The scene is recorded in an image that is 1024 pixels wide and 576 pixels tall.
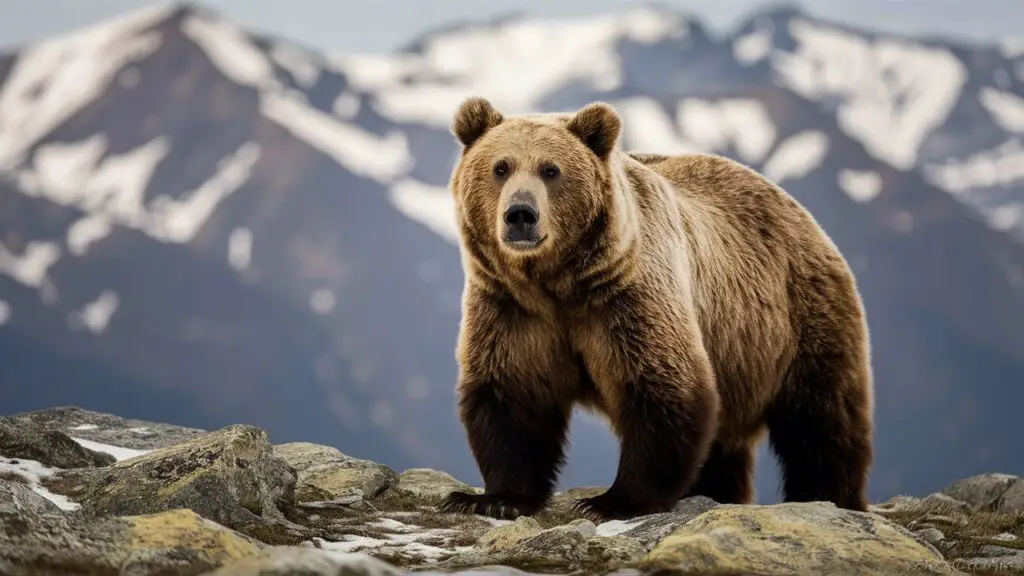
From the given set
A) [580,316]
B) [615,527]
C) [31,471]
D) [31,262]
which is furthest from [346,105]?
[615,527]

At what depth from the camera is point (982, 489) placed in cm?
1164

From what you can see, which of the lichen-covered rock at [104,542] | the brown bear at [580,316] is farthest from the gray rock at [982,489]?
the lichen-covered rock at [104,542]

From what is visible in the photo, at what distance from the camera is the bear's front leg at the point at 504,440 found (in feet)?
26.4

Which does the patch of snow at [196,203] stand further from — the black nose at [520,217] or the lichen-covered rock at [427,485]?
the black nose at [520,217]

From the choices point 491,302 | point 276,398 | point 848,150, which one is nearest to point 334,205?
point 276,398

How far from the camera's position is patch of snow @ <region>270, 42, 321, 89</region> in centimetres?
15325

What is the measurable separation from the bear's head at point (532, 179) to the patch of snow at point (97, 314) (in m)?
115

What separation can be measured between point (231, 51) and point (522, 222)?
14641 centimetres

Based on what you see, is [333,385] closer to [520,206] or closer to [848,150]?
[848,150]

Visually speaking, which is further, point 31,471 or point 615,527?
point 31,471

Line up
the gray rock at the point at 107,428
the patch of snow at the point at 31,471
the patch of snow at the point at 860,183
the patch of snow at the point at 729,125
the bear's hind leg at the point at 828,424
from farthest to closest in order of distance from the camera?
1. the patch of snow at the point at 729,125
2. the patch of snow at the point at 860,183
3. the gray rock at the point at 107,428
4. the bear's hind leg at the point at 828,424
5. the patch of snow at the point at 31,471

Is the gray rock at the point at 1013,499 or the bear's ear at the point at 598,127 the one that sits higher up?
the bear's ear at the point at 598,127

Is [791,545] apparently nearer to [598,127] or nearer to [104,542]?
[598,127]

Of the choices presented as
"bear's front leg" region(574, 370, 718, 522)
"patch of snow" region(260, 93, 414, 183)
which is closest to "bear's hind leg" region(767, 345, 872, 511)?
"bear's front leg" region(574, 370, 718, 522)
